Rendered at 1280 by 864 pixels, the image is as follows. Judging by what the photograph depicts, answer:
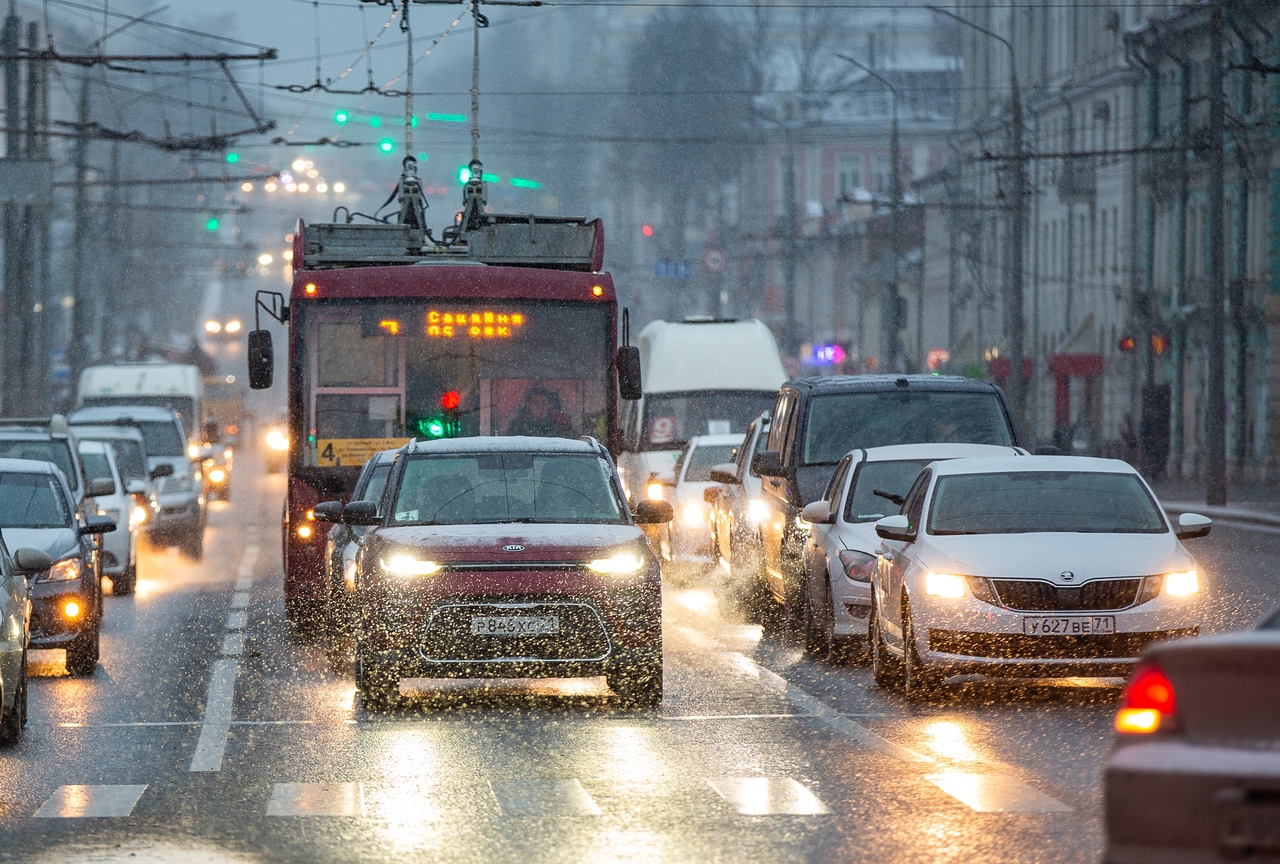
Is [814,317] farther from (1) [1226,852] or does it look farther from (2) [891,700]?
(1) [1226,852]

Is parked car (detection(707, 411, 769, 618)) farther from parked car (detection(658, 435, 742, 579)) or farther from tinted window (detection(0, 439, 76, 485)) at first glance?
tinted window (detection(0, 439, 76, 485))

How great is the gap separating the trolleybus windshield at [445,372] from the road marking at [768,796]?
956 centimetres

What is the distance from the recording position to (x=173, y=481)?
32.4m

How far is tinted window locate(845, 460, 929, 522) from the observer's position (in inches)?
663

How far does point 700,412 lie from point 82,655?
55.4 ft

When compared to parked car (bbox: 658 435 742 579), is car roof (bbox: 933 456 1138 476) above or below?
above

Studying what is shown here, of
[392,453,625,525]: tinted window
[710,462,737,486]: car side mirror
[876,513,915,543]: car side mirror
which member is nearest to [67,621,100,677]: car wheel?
[392,453,625,525]: tinted window

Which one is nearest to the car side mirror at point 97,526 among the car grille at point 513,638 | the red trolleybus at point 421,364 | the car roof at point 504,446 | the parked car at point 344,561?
the parked car at point 344,561

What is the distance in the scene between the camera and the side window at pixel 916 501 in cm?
1446

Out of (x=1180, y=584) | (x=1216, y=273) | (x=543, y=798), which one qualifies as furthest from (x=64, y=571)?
(x=1216, y=273)

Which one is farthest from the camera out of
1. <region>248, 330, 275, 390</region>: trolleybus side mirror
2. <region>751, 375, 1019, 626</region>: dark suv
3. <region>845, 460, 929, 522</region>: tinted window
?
<region>248, 330, 275, 390</region>: trolleybus side mirror

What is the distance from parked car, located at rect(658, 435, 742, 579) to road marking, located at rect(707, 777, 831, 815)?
44.5 ft

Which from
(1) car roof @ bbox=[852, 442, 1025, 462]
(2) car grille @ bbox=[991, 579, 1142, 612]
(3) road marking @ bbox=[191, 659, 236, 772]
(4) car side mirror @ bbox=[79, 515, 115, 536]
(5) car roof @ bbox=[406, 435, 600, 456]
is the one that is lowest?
(3) road marking @ bbox=[191, 659, 236, 772]

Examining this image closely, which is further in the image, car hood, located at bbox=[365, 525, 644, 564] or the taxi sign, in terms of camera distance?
the taxi sign
